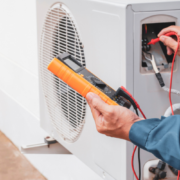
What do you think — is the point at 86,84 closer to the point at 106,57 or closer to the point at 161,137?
the point at 106,57

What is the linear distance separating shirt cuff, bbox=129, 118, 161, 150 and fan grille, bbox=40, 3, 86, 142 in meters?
0.41

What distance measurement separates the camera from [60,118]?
1.27 meters

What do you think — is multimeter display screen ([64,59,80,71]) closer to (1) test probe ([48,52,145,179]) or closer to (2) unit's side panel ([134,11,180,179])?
(1) test probe ([48,52,145,179])

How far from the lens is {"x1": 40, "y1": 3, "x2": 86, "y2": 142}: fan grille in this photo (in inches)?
42.8

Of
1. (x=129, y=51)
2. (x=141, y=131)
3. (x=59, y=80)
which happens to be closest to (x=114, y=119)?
(x=141, y=131)

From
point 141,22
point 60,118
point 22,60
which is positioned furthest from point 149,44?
point 22,60

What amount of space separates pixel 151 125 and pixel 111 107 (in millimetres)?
105

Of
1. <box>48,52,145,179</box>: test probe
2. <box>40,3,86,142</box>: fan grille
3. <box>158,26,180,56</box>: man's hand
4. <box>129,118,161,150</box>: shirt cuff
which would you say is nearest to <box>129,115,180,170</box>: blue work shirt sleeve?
<box>129,118,161,150</box>: shirt cuff

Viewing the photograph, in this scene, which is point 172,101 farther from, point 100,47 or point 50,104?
point 50,104

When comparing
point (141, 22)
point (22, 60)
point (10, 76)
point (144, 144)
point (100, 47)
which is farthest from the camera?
point (10, 76)

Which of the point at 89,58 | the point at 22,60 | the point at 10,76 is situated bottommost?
the point at 10,76

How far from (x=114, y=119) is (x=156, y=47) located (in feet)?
1.01

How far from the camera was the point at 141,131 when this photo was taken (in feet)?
2.15

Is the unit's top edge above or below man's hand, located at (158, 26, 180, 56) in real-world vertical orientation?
above
